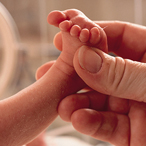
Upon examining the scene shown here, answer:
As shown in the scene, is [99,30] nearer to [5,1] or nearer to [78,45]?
[78,45]

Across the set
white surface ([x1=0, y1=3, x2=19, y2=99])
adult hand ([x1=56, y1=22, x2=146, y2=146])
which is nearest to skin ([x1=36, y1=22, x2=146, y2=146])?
adult hand ([x1=56, y1=22, x2=146, y2=146])

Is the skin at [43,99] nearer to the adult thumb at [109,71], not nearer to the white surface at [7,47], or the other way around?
the adult thumb at [109,71]

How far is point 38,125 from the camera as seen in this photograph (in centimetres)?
44

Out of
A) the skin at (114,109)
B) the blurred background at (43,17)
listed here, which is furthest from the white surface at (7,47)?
the blurred background at (43,17)

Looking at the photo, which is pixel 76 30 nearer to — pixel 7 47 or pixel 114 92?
pixel 114 92

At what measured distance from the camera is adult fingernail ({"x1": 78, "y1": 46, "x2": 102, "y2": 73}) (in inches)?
15.4

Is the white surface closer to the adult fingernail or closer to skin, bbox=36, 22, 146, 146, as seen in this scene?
skin, bbox=36, 22, 146, 146

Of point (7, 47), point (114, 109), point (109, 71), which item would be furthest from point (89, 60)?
point (7, 47)

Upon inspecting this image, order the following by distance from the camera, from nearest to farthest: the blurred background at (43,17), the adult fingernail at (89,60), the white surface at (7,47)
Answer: the adult fingernail at (89,60), the white surface at (7,47), the blurred background at (43,17)

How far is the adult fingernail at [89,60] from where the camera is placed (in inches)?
15.4

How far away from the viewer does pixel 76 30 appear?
389mm

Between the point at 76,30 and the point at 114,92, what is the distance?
0.46 feet

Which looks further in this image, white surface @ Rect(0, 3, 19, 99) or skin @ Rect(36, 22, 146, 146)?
white surface @ Rect(0, 3, 19, 99)

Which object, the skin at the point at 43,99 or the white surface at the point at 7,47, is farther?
the white surface at the point at 7,47
